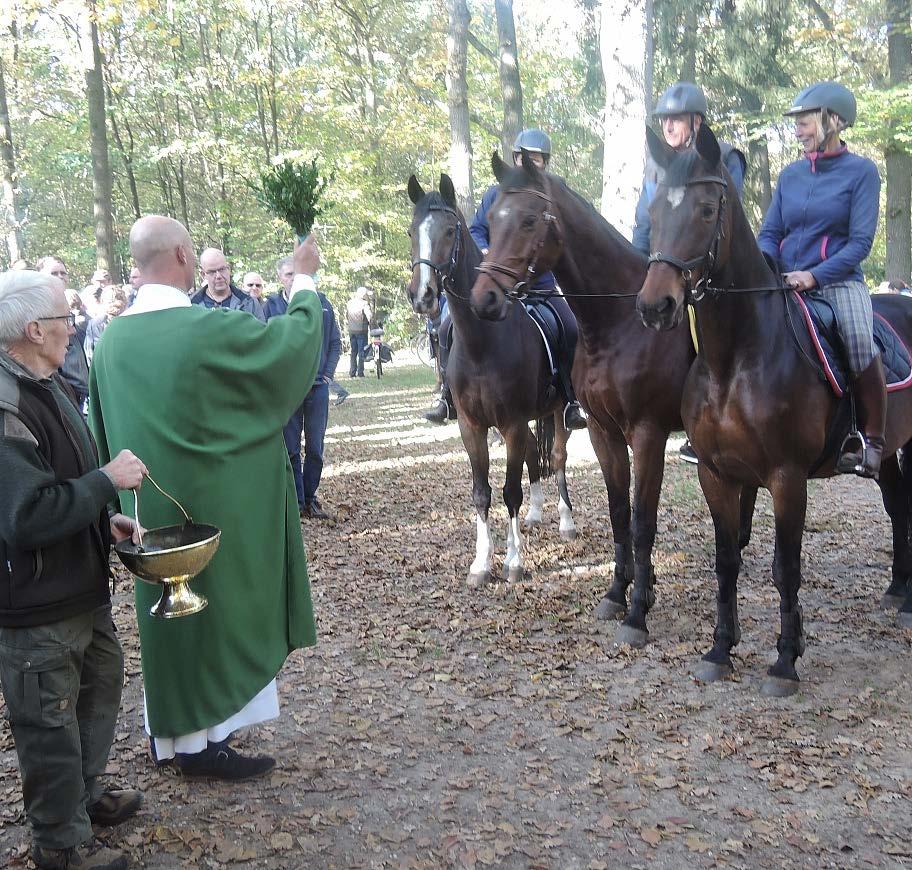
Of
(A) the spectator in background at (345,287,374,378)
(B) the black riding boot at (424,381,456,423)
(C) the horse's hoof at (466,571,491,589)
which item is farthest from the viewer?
(A) the spectator in background at (345,287,374,378)

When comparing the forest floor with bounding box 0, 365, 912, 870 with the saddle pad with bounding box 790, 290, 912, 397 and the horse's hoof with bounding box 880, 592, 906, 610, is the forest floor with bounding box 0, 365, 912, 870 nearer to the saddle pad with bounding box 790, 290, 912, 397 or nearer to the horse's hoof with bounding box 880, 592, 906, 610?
the horse's hoof with bounding box 880, 592, 906, 610

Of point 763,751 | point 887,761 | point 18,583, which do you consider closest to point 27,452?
point 18,583

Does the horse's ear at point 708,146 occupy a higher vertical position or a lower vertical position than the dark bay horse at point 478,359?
higher

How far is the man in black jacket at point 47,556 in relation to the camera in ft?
9.28

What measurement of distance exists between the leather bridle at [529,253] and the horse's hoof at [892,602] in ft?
11.3

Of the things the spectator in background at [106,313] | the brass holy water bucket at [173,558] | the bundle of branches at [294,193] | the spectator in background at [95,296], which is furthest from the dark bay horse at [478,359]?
the spectator in background at [95,296]

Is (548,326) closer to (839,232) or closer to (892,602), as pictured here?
(839,232)

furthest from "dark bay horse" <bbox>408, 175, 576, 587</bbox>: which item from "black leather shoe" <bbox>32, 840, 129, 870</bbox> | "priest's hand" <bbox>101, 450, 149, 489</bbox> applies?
"black leather shoe" <bbox>32, 840, 129, 870</bbox>

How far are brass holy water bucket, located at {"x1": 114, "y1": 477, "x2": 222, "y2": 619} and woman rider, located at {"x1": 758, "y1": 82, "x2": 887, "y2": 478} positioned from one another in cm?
341

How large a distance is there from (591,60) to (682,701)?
22.4m

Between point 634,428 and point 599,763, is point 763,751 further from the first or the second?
point 634,428

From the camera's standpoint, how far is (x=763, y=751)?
412 cm

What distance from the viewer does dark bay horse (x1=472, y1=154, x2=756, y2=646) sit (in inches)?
206

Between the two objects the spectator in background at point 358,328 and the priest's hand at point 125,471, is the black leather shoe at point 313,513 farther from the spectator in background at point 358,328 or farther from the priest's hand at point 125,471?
the spectator in background at point 358,328
